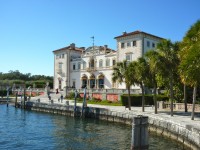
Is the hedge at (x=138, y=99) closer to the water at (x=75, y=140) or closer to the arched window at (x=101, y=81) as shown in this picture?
the water at (x=75, y=140)

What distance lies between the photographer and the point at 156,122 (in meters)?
28.3

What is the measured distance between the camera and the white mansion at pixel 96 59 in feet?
209

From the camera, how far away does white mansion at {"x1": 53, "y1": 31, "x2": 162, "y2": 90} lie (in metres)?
63.8

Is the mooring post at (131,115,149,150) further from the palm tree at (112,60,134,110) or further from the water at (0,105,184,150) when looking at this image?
the palm tree at (112,60,134,110)

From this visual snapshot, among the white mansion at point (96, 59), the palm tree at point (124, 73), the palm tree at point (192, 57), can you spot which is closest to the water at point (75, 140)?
the palm tree at point (192, 57)

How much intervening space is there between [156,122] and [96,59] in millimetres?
47883

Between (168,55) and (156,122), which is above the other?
(168,55)

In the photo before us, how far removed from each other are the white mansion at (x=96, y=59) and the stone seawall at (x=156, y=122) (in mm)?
21828

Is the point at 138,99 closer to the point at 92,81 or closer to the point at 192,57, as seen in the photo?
the point at 192,57

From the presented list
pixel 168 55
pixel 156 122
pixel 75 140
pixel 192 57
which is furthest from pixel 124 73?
pixel 75 140

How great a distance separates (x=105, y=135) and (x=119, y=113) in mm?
8921

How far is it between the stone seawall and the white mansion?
21.8 metres

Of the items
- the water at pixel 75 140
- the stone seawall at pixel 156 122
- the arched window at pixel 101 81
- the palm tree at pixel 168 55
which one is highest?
the palm tree at pixel 168 55

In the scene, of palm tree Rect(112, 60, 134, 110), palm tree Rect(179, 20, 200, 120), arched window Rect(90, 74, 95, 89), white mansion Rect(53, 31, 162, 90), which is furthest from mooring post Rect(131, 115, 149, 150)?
arched window Rect(90, 74, 95, 89)
